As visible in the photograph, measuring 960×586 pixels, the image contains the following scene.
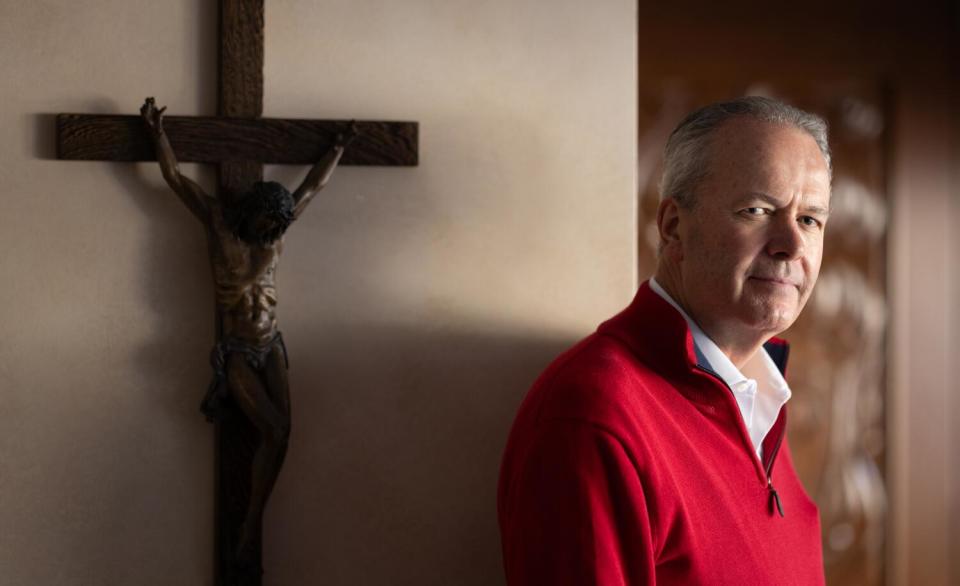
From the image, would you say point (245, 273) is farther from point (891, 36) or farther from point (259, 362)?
point (891, 36)

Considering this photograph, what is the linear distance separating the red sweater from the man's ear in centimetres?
7

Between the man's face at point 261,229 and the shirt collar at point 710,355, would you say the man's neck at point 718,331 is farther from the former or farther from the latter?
the man's face at point 261,229

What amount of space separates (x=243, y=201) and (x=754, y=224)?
79 centimetres

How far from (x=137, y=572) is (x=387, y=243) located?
0.71 metres

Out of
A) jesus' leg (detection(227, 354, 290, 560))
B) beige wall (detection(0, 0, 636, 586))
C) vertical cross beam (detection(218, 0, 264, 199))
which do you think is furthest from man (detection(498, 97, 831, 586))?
vertical cross beam (detection(218, 0, 264, 199))

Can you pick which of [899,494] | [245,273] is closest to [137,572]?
[245,273]

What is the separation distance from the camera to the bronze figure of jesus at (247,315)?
1.44 meters

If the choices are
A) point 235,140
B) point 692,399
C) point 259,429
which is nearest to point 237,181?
point 235,140

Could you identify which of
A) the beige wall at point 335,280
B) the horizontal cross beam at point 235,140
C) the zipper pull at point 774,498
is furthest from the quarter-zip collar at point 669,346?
the horizontal cross beam at point 235,140

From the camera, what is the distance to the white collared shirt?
4.43ft

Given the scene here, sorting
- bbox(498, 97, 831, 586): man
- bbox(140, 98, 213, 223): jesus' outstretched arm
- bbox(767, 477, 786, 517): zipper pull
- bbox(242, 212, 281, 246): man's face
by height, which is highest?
bbox(140, 98, 213, 223): jesus' outstretched arm

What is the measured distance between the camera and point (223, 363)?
4.75 feet

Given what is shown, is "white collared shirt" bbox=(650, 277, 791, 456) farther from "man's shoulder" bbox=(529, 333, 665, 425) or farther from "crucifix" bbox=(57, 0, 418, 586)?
"crucifix" bbox=(57, 0, 418, 586)

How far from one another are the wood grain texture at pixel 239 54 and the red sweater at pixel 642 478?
0.70m
